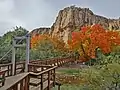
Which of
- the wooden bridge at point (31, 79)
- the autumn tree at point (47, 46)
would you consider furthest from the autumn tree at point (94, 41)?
the wooden bridge at point (31, 79)

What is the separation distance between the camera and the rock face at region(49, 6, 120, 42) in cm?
4897

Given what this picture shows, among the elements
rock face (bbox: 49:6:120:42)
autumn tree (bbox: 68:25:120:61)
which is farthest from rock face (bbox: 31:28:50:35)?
autumn tree (bbox: 68:25:120:61)

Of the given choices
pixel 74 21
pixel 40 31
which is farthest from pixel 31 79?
pixel 40 31

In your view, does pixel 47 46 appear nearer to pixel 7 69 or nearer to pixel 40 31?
pixel 7 69

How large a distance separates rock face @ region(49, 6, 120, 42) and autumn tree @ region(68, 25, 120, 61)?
2167cm

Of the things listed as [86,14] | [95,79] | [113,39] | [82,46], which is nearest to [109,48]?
[113,39]

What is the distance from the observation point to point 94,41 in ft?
78.4

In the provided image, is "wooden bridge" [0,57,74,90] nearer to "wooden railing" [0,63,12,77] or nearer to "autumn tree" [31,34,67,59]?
"wooden railing" [0,63,12,77]

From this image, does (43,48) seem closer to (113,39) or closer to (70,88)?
(113,39)

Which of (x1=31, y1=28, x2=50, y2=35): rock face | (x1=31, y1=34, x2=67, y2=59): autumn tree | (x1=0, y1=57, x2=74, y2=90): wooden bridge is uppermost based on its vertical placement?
(x1=31, y1=28, x2=50, y2=35): rock face

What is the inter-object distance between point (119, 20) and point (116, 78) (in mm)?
44085

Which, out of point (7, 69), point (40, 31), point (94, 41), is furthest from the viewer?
point (40, 31)

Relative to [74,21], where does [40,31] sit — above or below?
below

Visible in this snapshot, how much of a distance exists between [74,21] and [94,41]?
26075 mm
